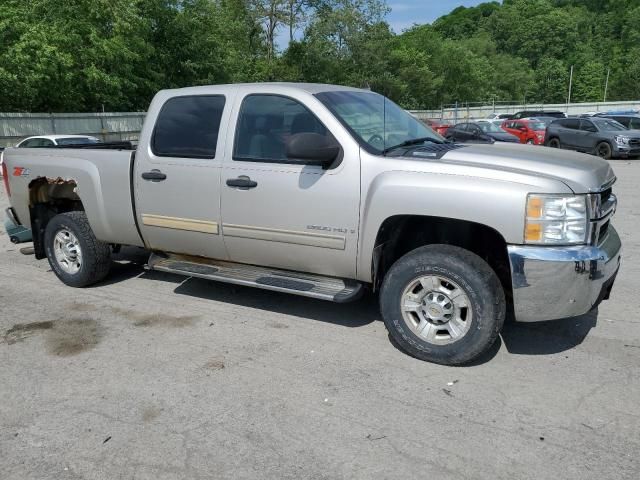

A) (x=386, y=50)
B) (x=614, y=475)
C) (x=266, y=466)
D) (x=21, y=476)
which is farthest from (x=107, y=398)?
(x=386, y=50)

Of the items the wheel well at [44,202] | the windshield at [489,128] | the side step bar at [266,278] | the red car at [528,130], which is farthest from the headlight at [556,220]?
the red car at [528,130]

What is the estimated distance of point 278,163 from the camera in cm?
449

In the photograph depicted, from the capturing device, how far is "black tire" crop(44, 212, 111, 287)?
5.75m

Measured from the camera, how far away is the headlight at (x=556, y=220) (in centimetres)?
358

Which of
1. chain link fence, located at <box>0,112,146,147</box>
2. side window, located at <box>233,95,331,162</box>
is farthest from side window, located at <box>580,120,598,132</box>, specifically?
side window, located at <box>233,95,331,162</box>

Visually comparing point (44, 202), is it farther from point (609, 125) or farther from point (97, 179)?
point (609, 125)

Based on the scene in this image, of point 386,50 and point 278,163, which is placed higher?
point 386,50

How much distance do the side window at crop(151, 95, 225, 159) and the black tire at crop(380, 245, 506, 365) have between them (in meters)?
1.89

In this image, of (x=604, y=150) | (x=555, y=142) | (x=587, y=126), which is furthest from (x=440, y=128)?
(x=604, y=150)

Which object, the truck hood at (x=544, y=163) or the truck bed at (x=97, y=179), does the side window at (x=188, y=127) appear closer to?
the truck bed at (x=97, y=179)

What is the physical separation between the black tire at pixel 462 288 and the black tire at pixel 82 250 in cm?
313

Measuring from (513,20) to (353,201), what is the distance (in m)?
131

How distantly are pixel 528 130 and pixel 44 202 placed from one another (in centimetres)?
2240

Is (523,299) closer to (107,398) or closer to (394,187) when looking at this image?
(394,187)
